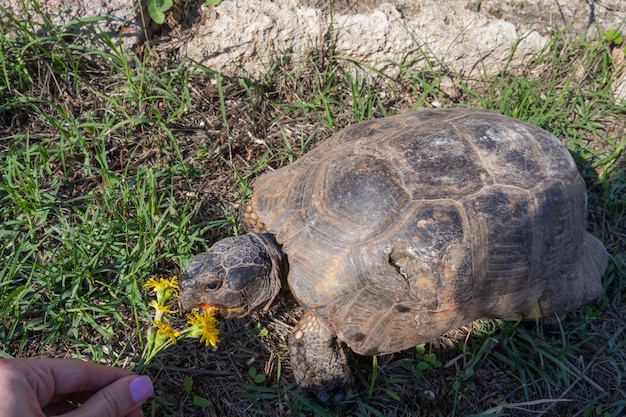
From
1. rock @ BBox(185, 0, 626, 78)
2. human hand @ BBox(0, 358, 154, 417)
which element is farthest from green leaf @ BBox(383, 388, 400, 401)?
rock @ BBox(185, 0, 626, 78)

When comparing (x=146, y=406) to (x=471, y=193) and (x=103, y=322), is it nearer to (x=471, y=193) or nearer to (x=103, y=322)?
(x=103, y=322)

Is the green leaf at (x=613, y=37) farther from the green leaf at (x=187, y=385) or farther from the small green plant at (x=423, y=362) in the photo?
the green leaf at (x=187, y=385)

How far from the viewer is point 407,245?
236 centimetres

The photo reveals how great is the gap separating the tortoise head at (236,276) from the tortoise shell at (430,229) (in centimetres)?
11

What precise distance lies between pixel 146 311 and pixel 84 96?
67.6 inches

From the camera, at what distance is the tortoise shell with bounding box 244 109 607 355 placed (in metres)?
2.39

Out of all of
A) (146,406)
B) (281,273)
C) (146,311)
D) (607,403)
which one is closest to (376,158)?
(281,273)

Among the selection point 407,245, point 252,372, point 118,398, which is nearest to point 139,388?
point 118,398

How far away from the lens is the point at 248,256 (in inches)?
99.1

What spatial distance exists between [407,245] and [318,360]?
0.76 metres

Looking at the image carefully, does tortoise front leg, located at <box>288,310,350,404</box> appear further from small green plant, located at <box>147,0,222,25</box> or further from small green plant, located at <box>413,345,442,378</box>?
small green plant, located at <box>147,0,222,25</box>

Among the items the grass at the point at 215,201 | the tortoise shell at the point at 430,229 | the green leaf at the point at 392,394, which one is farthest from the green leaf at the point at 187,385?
the green leaf at the point at 392,394

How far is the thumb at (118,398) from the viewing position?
1.82 m

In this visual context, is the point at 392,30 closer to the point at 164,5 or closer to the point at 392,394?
the point at 164,5
